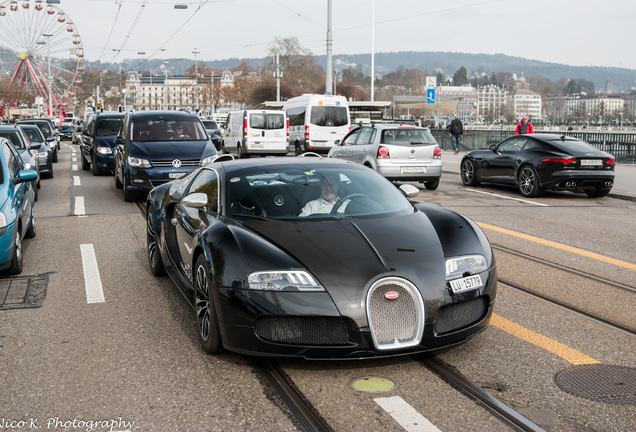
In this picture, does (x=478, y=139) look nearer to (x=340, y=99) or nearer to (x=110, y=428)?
(x=340, y=99)

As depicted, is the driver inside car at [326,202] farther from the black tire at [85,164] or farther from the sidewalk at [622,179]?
the black tire at [85,164]

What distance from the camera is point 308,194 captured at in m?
5.41

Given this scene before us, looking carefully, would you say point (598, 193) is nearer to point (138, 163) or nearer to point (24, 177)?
point (138, 163)

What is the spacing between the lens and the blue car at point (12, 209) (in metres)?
6.92

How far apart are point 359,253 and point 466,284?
73 cm

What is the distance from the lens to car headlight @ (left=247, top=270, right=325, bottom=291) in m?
4.12

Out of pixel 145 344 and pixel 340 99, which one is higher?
pixel 340 99

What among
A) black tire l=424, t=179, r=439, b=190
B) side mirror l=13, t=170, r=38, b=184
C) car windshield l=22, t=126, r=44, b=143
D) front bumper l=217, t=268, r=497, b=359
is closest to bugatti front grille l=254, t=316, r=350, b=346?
front bumper l=217, t=268, r=497, b=359

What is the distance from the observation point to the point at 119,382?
419cm

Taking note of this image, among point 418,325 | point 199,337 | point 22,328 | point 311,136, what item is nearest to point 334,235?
point 418,325

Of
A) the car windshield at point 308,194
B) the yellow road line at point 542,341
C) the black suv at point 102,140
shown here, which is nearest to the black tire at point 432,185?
the black suv at point 102,140

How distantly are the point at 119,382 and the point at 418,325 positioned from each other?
185 centimetres

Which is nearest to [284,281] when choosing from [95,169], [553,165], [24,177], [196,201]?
[196,201]

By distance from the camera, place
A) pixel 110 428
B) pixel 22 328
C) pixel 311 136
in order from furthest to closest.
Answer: pixel 311 136, pixel 22 328, pixel 110 428
